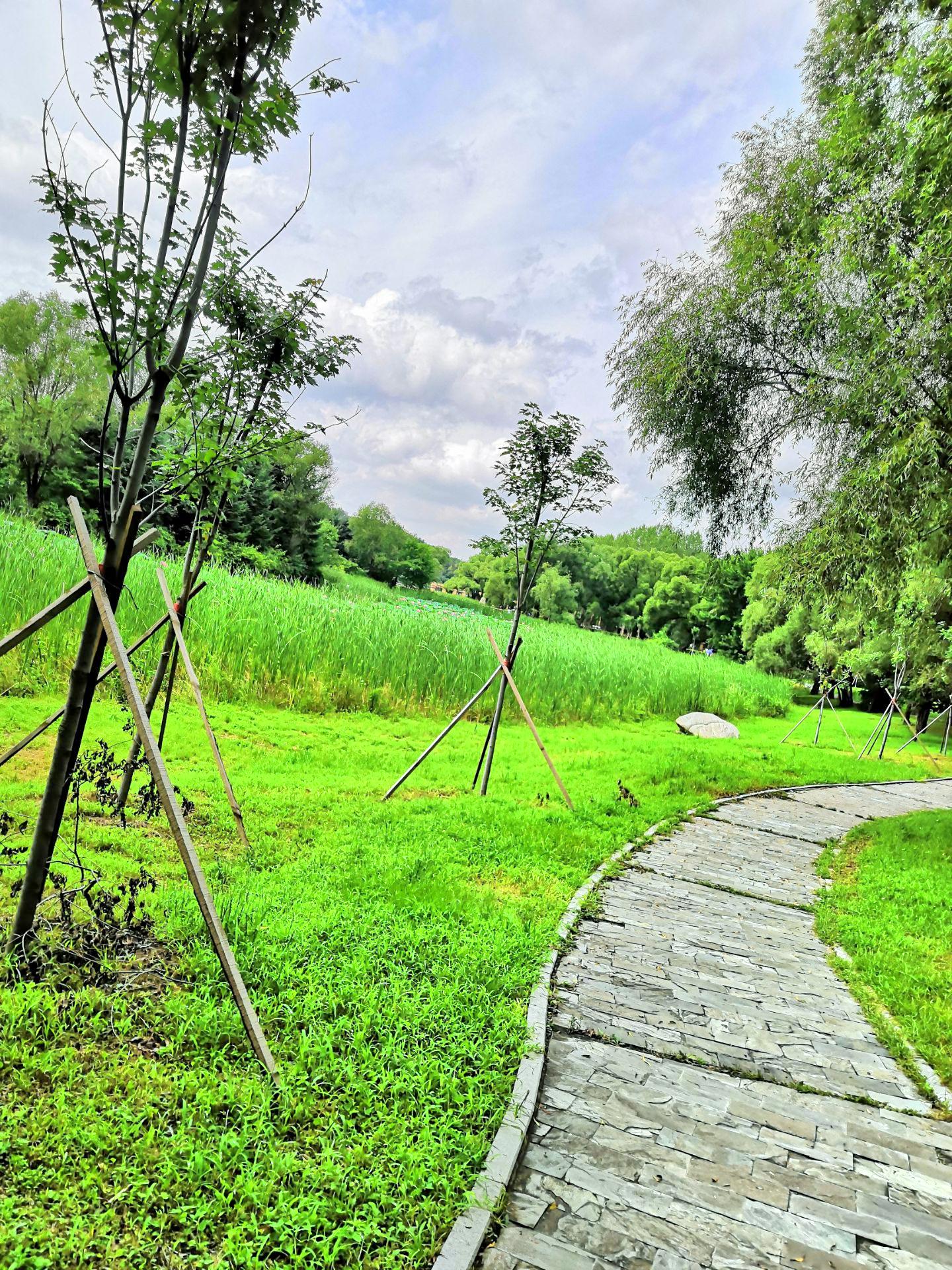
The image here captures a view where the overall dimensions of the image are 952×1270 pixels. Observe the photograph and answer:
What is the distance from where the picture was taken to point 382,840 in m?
5.40

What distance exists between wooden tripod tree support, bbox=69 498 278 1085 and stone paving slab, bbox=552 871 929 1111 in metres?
1.59

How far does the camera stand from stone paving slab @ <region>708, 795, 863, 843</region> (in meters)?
7.92

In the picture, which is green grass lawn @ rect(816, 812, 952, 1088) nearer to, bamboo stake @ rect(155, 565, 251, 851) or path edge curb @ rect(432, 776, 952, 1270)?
path edge curb @ rect(432, 776, 952, 1270)

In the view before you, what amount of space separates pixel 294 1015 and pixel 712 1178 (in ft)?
5.88

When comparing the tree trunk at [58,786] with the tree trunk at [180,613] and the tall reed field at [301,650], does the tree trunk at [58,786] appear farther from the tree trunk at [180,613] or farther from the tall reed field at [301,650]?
the tall reed field at [301,650]

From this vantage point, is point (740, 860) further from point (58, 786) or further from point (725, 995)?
point (58, 786)

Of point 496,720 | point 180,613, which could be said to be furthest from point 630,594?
point 180,613

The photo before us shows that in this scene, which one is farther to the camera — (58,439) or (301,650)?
(58,439)

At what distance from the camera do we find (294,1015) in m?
2.97

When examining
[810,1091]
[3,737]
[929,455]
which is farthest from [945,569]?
[3,737]

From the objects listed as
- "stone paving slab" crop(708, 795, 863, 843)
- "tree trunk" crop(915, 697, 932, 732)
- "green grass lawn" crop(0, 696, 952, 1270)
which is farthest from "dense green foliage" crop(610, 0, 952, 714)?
"tree trunk" crop(915, 697, 932, 732)

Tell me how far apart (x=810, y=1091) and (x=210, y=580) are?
480 inches

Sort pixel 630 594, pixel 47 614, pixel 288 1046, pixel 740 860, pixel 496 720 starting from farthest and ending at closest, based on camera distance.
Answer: pixel 630 594, pixel 496 720, pixel 740 860, pixel 47 614, pixel 288 1046

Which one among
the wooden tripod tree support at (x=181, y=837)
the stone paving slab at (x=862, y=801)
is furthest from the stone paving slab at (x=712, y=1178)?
the stone paving slab at (x=862, y=801)
